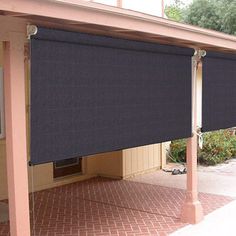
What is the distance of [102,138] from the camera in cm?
489

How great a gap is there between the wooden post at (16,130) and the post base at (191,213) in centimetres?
314

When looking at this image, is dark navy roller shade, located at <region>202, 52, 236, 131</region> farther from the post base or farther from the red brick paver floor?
the red brick paver floor

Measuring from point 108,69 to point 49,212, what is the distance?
3.28m

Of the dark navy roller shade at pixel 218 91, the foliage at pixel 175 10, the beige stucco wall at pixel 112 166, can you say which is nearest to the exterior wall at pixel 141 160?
the beige stucco wall at pixel 112 166

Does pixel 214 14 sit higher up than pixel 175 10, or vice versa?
pixel 175 10

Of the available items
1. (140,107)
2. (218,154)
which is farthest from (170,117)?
(218,154)

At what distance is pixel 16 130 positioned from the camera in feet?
13.4

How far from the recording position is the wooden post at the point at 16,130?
4.03 m

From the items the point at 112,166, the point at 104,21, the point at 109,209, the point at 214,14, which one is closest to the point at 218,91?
the point at 109,209

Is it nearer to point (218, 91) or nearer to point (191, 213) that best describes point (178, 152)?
point (218, 91)

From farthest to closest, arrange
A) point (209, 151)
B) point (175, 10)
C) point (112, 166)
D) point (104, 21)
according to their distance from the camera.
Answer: point (175, 10)
point (209, 151)
point (112, 166)
point (104, 21)

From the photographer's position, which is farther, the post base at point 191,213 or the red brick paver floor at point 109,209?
the post base at point 191,213

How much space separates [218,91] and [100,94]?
124 inches

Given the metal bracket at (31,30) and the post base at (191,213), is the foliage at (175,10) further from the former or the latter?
the metal bracket at (31,30)
